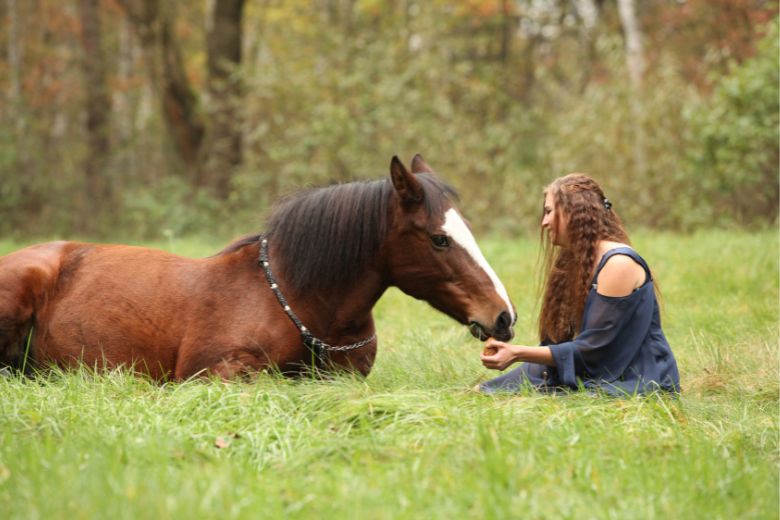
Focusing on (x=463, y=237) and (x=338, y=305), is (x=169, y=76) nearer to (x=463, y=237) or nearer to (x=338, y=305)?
(x=338, y=305)

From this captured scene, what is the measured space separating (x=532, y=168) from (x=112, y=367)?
1207cm

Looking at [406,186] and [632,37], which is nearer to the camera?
[406,186]

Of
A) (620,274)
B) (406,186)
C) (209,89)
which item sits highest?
(209,89)

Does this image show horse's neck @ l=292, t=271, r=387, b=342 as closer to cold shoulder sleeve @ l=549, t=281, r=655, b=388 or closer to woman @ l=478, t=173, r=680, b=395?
woman @ l=478, t=173, r=680, b=395

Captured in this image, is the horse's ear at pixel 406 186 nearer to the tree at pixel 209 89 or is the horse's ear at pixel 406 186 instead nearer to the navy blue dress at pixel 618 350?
the navy blue dress at pixel 618 350

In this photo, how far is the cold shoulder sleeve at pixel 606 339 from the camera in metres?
4.27

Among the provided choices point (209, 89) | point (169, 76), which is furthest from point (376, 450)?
point (169, 76)

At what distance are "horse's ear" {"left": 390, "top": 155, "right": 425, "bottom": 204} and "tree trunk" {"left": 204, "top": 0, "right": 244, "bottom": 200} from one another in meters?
13.6

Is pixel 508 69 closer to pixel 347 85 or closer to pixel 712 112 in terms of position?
pixel 347 85

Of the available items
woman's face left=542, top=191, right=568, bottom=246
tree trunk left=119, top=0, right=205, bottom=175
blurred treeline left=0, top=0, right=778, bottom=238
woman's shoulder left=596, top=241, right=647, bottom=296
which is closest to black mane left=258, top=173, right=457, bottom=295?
woman's face left=542, top=191, right=568, bottom=246

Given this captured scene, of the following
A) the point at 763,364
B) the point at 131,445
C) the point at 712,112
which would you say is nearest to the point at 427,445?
the point at 131,445

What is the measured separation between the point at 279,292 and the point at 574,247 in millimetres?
1684

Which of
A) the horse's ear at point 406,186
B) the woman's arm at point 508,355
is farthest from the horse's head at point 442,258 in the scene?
the woman's arm at point 508,355

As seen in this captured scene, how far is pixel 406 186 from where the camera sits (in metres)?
4.50
